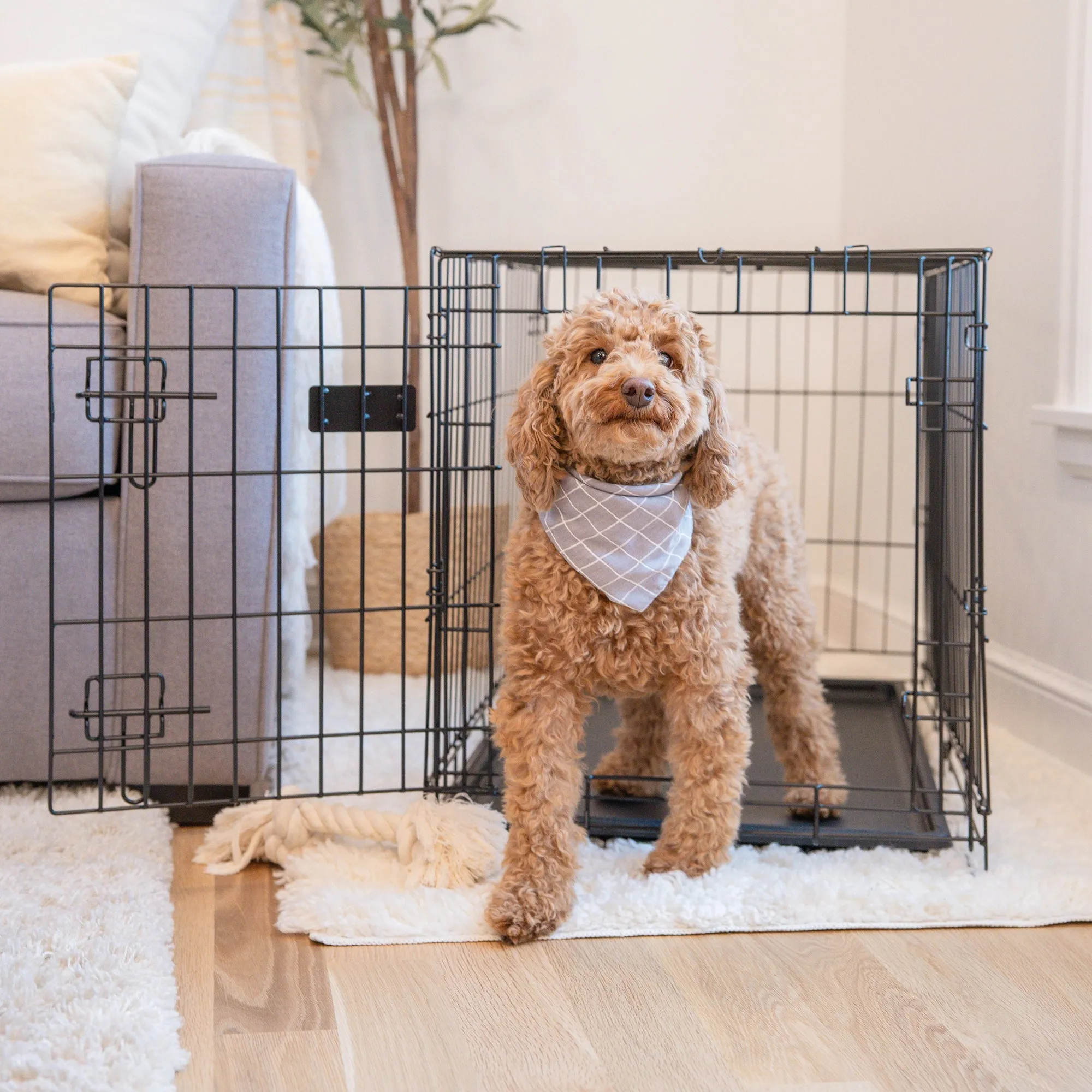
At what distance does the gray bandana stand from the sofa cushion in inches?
25.7

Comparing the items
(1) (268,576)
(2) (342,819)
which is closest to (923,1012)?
(2) (342,819)

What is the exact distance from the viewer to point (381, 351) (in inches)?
112

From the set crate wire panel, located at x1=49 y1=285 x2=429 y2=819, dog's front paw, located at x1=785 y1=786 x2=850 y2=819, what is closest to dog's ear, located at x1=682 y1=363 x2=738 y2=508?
crate wire panel, located at x1=49 y1=285 x2=429 y2=819

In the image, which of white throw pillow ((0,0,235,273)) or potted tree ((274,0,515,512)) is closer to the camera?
white throw pillow ((0,0,235,273))

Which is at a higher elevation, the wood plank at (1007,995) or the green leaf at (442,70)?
the green leaf at (442,70)

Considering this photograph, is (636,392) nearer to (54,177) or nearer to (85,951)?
(85,951)

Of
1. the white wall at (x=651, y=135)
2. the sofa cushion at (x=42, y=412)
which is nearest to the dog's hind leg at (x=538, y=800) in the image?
the sofa cushion at (x=42, y=412)

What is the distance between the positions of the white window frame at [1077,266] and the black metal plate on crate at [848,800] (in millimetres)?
547

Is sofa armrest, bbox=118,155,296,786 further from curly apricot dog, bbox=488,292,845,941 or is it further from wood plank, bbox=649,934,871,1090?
wood plank, bbox=649,934,871,1090

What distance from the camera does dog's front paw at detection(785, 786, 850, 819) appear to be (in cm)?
172

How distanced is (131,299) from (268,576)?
417 millimetres

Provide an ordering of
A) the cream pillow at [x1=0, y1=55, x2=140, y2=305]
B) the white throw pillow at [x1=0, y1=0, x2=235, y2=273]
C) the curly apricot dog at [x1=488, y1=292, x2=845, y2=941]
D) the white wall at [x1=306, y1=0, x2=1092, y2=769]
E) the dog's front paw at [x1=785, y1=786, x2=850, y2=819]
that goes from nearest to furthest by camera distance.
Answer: the curly apricot dog at [x1=488, y1=292, x2=845, y2=941] → the dog's front paw at [x1=785, y1=786, x2=850, y2=819] → the cream pillow at [x1=0, y1=55, x2=140, y2=305] → the white throw pillow at [x1=0, y1=0, x2=235, y2=273] → the white wall at [x1=306, y1=0, x2=1092, y2=769]

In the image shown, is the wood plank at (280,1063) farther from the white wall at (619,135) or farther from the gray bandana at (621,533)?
the white wall at (619,135)

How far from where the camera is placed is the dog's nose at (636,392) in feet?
4.28
